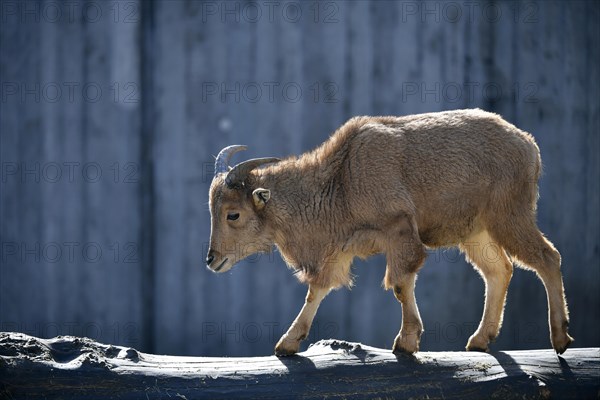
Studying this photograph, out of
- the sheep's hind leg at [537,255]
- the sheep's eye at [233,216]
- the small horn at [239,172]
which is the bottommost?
the sheep's hind leg at [537,255]

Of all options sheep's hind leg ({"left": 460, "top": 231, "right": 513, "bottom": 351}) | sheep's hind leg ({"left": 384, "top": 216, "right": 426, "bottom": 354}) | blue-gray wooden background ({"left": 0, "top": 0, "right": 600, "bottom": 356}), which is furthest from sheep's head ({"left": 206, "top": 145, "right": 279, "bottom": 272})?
blue-gray wooden background ({"left": 0, "top": 0, "right": 600, "bottom": 356})

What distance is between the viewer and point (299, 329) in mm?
6766

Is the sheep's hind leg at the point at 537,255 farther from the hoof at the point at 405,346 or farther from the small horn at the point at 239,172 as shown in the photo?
the small horn at the point at 239,172

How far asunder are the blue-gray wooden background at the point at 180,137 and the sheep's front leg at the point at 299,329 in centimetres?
291

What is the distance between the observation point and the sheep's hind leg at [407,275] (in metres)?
6.55

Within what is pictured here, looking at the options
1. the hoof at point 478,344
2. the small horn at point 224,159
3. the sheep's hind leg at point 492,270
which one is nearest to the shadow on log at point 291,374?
the hoof at point 478,344

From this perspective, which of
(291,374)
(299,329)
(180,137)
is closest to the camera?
(291,374)

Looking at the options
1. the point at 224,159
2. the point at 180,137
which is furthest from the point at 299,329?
the point at 180,137

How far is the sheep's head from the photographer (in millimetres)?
6891

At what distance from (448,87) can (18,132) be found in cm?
502

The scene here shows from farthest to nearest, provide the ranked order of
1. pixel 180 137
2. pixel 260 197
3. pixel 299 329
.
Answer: pixel 180 137
pixel 260 197
pixel 299 329

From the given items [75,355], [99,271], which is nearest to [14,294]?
[99,271]

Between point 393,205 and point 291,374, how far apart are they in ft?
5.01

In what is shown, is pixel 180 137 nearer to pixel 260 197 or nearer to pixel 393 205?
pixel 260 197
